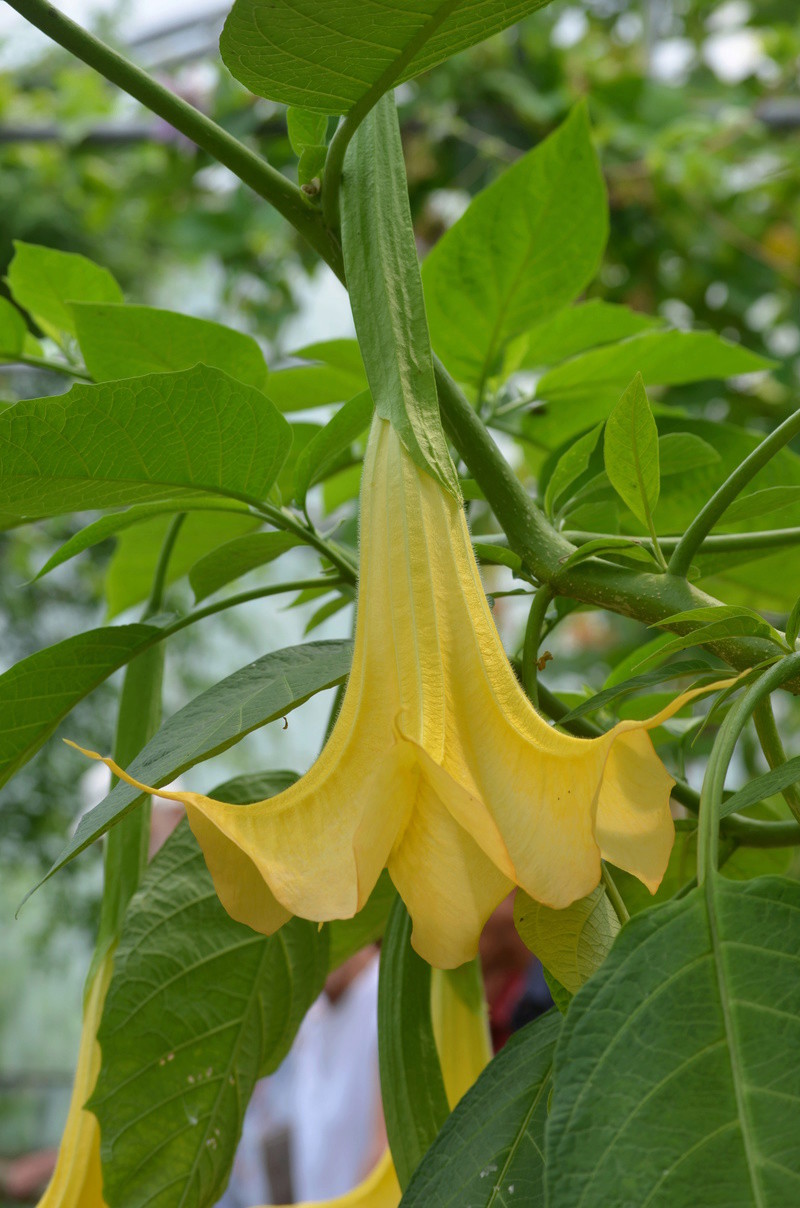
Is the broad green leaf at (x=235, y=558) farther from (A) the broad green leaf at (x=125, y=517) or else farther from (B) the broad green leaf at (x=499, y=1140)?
(B) the broad green leaf at (x=499, y=1140)

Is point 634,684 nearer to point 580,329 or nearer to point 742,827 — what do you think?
point 742,827

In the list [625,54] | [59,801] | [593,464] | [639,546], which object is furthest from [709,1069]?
[59,801]

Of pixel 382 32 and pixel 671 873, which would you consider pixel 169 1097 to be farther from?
pixel 382 32

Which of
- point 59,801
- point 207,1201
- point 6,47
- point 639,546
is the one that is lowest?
point 207,1201

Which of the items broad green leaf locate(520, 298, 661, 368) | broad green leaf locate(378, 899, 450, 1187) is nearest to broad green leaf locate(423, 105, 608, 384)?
broad green leaf locate(520, 298, 661, 368)

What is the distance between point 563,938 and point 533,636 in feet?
0.31

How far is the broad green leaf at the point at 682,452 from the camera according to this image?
37 centimetres

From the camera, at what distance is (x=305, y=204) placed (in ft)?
0.98

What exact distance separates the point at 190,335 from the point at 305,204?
10 centimetres

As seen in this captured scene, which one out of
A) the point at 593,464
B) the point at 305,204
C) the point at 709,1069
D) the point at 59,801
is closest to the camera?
the point at 709,1069

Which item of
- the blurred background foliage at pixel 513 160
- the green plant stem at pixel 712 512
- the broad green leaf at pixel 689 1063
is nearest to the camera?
the broad green leaf at pixel 689 1063

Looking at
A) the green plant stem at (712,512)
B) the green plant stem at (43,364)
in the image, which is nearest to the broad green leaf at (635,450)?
the green plant stem at (712,512)

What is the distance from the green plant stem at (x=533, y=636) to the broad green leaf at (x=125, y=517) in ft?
0.34

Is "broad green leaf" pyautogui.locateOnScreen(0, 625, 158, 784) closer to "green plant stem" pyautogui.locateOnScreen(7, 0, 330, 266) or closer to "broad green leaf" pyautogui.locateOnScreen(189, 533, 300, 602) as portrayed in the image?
"broad green leaf" pyautogui.locateOnScreen(189, 533, 300, 602)
